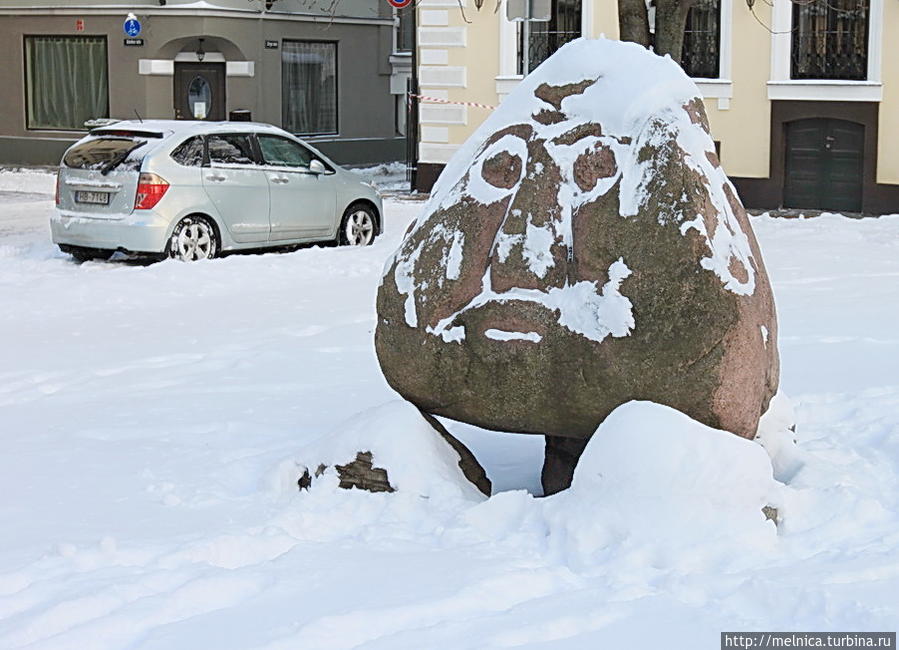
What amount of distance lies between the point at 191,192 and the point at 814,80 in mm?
9652

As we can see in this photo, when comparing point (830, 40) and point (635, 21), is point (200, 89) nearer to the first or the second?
point (830, 40)

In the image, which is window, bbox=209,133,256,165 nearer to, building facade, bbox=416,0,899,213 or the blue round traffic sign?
building facade, bbox=416,0,899,213

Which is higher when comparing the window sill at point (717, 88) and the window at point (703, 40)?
the window at point (703, 40)

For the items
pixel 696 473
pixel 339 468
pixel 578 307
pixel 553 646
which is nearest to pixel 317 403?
pixel 339 468

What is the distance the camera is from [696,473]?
5633 mm

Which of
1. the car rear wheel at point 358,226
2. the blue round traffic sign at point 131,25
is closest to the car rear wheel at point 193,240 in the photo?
the car rear wheel at point 358,226

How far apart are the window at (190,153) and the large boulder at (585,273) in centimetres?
908

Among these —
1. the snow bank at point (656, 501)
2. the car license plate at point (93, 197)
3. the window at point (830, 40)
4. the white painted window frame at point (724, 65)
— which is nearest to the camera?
the snow bank at point (656, 501)

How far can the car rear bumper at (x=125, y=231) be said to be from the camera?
14.9m

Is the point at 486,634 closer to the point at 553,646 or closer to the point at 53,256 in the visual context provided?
the point at 553,646

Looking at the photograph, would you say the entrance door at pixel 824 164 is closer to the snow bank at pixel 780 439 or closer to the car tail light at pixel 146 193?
the car tail light at pixel 146 193

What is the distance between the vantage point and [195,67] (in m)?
28.5

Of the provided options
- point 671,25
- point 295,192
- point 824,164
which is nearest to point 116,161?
point 295,192

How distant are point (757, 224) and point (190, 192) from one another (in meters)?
7.15
